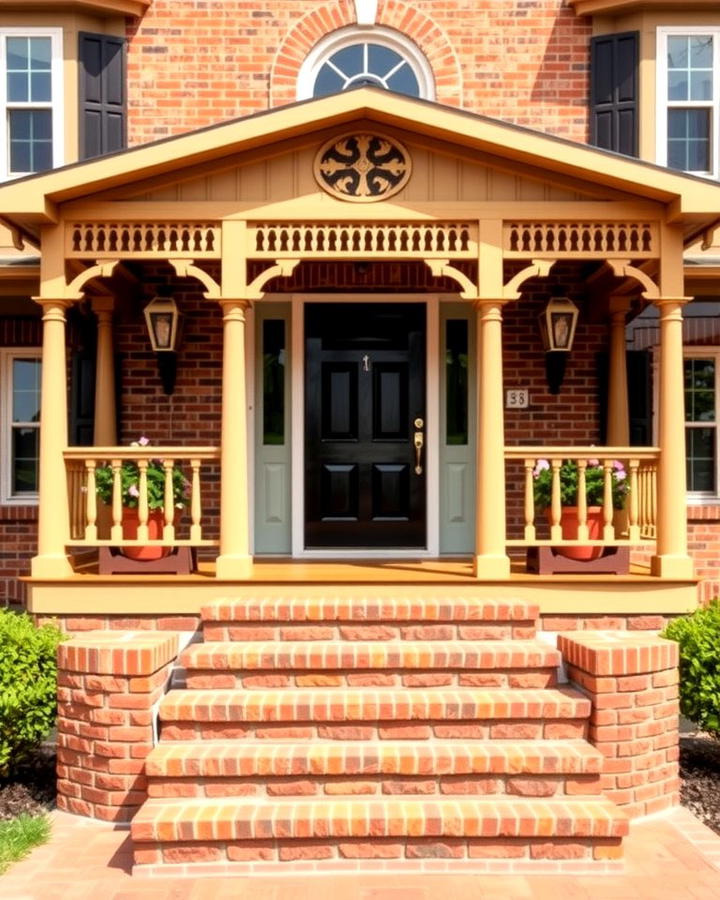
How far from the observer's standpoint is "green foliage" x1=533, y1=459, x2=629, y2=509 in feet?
20.4

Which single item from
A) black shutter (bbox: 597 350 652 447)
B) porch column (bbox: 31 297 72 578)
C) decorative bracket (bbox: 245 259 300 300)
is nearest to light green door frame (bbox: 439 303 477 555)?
black shutter (bbox: 597 350 652 447)

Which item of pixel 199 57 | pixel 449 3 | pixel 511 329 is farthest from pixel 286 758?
pixel 449 3

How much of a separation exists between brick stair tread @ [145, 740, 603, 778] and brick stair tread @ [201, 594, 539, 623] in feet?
3.18

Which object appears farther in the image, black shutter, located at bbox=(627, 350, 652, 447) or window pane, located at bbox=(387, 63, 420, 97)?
window pane, located at bbox=(387, 63, 420, 97)

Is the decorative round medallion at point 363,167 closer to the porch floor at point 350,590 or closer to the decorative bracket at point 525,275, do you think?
the decorative bracket at point 525,275

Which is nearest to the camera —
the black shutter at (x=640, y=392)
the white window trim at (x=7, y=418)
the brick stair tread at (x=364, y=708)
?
the brick stair tread at (x=364, y=708)

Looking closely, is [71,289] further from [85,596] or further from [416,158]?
[416,158]

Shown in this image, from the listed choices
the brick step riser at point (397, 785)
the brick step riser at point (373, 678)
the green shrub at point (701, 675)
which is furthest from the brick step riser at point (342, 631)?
the green shrub at point (701, 675)

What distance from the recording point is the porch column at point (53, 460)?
19.3ft

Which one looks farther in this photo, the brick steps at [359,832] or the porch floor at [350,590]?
the porch floor at [350,590]

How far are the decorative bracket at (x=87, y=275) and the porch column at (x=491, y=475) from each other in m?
2.74

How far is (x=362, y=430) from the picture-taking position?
764 centimetres

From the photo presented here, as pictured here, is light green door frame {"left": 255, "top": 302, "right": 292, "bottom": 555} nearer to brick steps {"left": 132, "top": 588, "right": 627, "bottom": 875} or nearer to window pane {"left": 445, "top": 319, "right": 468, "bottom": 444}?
window pane {"left": 445, "top": 319, "right": 468, "bottom": 444}

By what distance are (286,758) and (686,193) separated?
4.46 m
